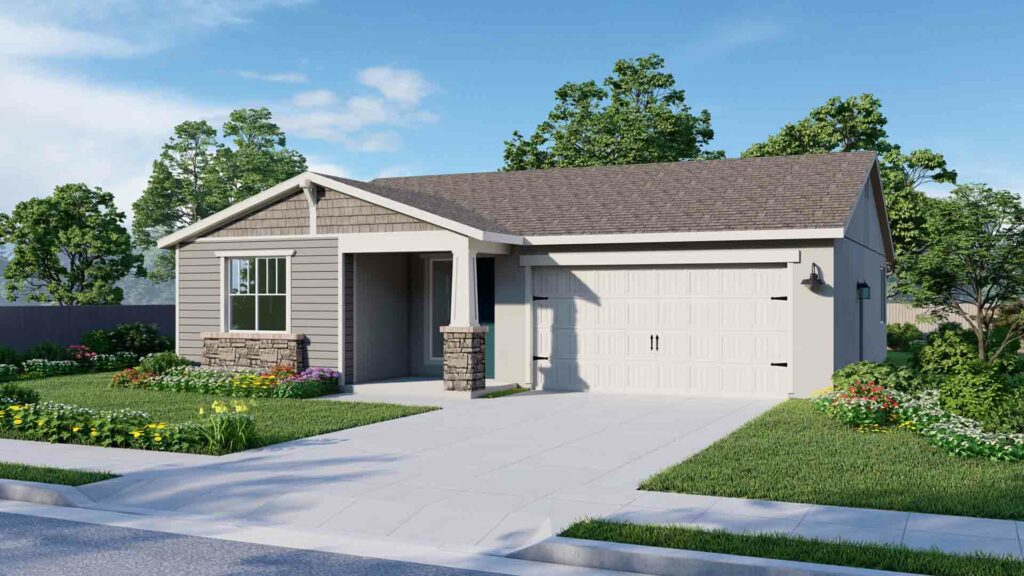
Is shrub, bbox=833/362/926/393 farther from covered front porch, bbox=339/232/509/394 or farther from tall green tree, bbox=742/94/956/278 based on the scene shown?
tall green tree, bbox=742/94/956/278

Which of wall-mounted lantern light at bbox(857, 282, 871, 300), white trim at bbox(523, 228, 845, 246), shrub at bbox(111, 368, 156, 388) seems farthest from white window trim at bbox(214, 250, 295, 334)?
wall-mounted lantern light at bbox(857, 282, 871, 300)

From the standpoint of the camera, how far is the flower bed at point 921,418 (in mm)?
9823

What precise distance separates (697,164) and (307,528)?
15265 millimetres

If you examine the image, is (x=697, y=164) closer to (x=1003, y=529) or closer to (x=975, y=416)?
(x=975, y=416)

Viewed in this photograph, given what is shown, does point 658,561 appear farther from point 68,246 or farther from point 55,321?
point 68,246

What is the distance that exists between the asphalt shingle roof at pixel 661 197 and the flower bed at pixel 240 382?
3587mm

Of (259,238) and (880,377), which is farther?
(259,238)

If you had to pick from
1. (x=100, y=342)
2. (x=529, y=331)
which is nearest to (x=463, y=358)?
(x=529, y=331)

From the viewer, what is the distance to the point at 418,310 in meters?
19.3

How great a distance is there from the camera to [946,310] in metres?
18.7


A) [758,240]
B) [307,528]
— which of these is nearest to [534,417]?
[758,240]

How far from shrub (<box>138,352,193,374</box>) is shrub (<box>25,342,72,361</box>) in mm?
5093

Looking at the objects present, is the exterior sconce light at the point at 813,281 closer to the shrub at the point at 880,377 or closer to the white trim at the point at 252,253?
the shrub at the point at 880,377

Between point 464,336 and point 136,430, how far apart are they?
642cm
